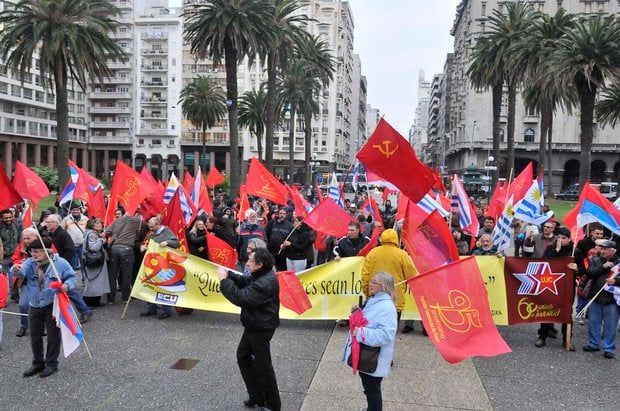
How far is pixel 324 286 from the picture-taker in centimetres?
794

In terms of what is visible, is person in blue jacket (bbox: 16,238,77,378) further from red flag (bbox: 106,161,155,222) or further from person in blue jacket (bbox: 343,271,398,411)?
red flag (bbox: 106,161,155,222)

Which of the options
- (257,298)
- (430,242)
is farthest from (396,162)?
(257,298)

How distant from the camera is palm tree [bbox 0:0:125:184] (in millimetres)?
21500

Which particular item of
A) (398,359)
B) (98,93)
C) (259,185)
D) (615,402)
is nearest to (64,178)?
(259,185)

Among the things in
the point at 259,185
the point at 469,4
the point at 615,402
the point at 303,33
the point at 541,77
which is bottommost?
the point at 615,402

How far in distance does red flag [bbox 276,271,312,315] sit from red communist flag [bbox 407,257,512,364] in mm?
2163

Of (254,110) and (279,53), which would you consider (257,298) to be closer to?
(279,53)

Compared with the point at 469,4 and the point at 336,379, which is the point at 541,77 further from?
the point at 469,4

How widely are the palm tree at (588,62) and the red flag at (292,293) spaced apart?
21.1 meters

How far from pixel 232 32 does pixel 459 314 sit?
22.2 meters

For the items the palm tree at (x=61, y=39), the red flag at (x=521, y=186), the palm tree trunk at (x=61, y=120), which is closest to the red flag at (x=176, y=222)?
the red flag at (x=521, y=186)

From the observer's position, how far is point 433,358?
21.7 ft

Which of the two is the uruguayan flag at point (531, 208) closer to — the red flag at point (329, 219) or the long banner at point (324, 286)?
the long banner at point (324, 286)

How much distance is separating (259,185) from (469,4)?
72598mm
